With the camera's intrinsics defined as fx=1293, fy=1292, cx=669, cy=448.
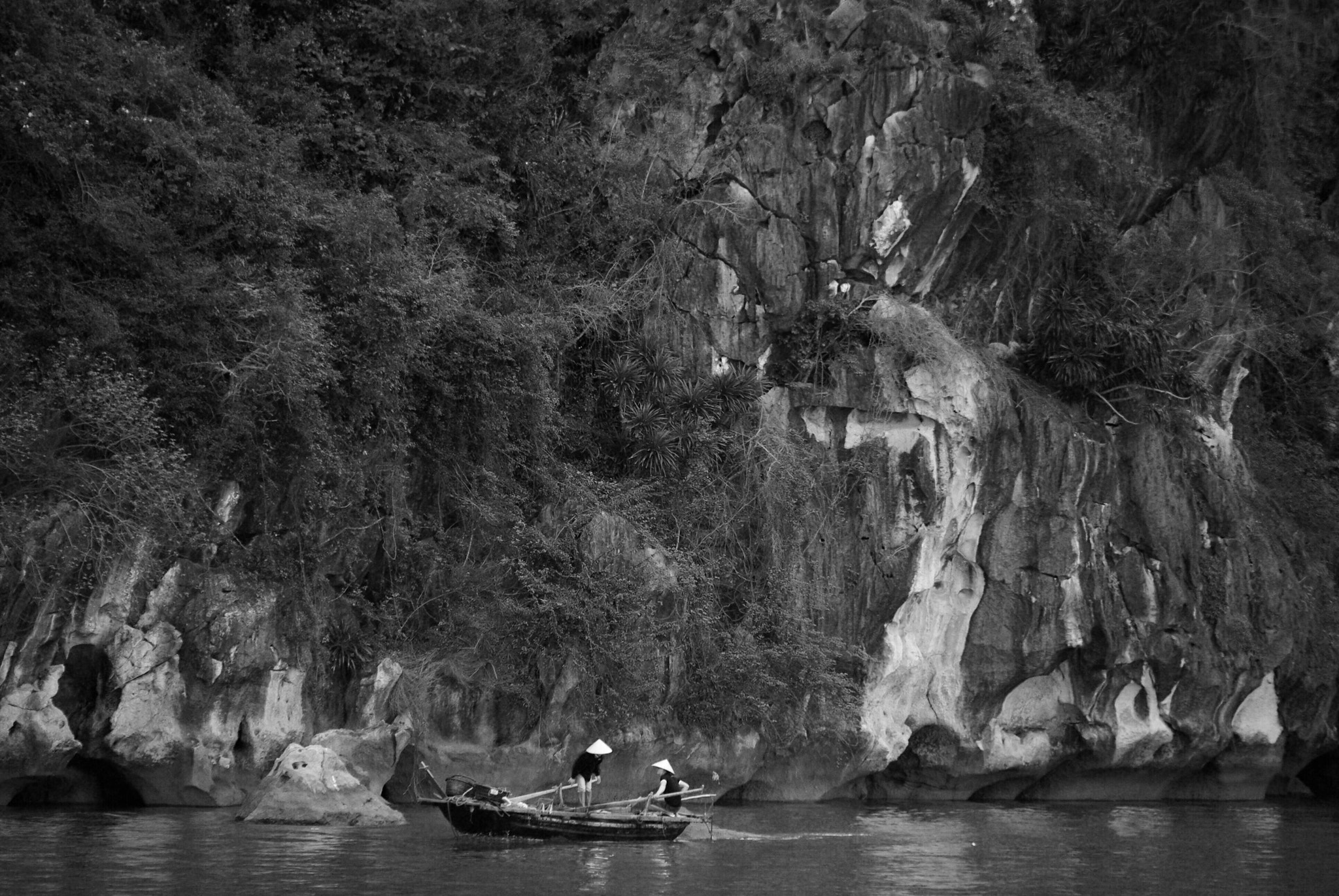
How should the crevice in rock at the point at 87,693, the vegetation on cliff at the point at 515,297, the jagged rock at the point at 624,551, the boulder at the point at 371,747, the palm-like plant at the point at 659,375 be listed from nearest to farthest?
the crevice in rock at the point at 87,693, the vegetation on cliff at the point at 515,297, the boulder at the point at 371,747, the jagged rock at the point at 624,551, the palm-like plant at the point at 659,375

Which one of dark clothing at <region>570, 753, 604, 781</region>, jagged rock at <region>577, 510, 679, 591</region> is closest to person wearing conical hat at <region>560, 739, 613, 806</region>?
dark clothing at <region>570, 753, 604, 781</region>

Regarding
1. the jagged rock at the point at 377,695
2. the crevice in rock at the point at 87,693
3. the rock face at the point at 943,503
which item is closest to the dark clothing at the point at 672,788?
the jagged rock at the point at 377,695

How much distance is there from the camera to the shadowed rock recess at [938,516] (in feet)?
77.4

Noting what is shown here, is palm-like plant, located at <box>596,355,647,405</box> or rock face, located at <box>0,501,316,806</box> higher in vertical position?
palm-like plant, located at <box>596,355,647,405</box>

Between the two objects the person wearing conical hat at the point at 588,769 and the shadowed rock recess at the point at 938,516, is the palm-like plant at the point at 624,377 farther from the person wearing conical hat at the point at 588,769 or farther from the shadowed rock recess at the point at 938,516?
the person wearing conical hat at the point at 588,769

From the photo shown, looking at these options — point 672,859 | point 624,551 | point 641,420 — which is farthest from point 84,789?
point 641,420

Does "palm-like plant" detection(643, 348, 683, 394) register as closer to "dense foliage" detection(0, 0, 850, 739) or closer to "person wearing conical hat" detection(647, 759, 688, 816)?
"dense foliage" detection(0, 0, 850, 739)

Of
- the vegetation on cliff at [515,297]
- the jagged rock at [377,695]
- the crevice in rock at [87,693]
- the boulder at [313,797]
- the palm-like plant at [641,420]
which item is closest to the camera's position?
the boulder at [313,797]

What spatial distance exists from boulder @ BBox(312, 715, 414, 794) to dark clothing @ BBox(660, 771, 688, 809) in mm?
3984

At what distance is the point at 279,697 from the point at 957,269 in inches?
621

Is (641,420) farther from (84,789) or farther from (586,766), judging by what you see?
(84,789)

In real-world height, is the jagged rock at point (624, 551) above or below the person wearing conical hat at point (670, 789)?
above

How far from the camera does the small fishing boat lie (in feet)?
52.1

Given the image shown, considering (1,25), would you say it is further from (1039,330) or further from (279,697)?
(1039,330)
